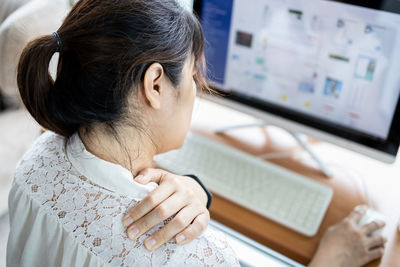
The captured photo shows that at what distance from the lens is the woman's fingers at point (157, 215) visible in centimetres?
59

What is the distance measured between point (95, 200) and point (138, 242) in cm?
10

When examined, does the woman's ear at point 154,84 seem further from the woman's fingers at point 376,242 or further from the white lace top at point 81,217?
the woman's fingers at point 376,242

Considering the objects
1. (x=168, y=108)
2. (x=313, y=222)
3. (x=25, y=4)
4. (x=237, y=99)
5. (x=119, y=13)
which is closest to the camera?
(x=119, y=13)

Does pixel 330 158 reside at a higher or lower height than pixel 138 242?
lower

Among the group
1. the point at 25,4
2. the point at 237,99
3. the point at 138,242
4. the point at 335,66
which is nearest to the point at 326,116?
the point at 335,66

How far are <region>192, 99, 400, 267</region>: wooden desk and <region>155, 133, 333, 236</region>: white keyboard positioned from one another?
2cm

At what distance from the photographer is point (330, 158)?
1.14 meters

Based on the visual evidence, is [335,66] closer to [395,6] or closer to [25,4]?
[395,6]

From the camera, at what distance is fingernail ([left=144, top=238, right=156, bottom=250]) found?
591 mm

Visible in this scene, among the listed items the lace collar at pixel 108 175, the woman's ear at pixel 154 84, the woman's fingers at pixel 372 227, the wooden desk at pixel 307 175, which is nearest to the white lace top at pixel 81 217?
the lace collar at pixel 108 175

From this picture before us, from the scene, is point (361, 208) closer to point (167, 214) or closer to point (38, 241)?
point (167, 214)

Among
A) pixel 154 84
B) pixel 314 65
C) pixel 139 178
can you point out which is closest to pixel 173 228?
pixel 139 178

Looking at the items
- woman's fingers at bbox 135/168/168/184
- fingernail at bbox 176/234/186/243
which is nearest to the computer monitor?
Answer: woman's fingers at bbox 135/168/168/184

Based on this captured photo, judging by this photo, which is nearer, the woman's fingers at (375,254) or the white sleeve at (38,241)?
the white sleeve at (38,241)
